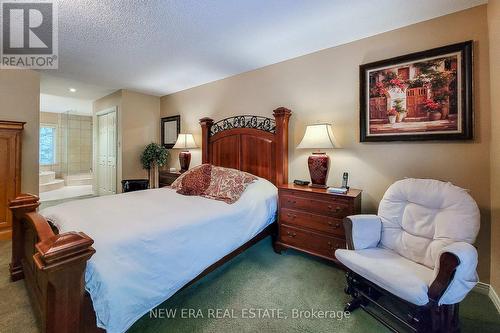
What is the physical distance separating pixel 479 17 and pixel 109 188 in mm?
6260

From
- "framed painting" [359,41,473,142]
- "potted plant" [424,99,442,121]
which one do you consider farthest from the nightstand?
"potted plant" [424,99,442,121]

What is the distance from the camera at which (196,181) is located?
2705mm

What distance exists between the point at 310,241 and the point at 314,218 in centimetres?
26

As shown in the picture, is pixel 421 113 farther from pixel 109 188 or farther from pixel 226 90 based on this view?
pixel 109 188

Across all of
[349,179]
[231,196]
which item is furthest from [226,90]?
[349,179]

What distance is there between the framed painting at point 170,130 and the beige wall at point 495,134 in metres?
4.39

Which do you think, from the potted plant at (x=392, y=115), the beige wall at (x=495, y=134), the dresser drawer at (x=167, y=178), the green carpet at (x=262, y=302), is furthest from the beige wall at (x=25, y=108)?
the beige wall at (x=495, y=134)

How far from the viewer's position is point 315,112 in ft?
9.09

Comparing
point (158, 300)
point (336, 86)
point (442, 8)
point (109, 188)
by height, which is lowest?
point (158, 300)

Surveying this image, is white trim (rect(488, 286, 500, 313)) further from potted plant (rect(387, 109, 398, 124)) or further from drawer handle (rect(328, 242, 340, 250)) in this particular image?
potted plant (rect(387, 109, 398, 124))

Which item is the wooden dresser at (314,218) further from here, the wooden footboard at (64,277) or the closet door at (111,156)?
the closet door at (111,156)

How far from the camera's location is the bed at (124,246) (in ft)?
3.44

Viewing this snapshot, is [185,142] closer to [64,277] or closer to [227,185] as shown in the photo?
[227,185]

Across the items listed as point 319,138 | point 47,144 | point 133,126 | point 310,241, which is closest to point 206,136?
point 133,126
